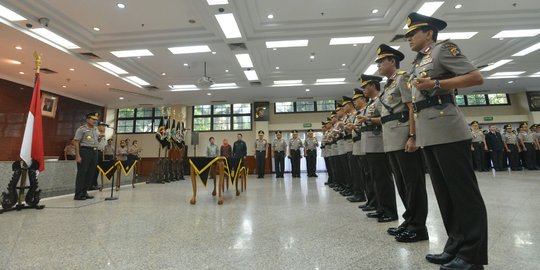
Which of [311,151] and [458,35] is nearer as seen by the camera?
[458,35]

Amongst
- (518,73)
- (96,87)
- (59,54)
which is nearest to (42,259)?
(59,54)

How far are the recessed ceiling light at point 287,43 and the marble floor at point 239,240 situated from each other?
528cm

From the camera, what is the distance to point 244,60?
25.7ft

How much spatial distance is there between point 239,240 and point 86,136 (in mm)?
4059

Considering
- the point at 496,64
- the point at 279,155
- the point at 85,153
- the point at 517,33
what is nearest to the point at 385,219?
the point at 85,153

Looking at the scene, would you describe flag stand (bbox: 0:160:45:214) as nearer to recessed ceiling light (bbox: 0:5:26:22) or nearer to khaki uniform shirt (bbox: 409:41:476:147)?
recessed ceiling light (bbox: 0:5:26:22)

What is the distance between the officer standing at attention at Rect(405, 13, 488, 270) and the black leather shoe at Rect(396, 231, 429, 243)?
308 millimetres

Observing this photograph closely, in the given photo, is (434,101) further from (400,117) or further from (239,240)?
(239,240)

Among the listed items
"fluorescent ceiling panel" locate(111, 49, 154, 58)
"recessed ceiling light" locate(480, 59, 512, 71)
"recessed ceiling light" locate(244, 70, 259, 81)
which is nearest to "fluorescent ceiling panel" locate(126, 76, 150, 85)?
"fluorescent ceiling panel" locate(111, 49, 154, 58)

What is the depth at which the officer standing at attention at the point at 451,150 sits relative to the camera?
1.19m

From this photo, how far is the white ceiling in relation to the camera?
5348 millimetres

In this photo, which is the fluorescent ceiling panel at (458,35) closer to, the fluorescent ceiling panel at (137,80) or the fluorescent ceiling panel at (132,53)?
the fluorescent ceiling panel at (132,53)

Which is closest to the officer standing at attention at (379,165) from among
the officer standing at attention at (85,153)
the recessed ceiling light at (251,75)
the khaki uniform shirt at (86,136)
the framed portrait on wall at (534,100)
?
the officer standing at attention at (85,153)

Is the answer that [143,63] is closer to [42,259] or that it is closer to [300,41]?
[300,41]
